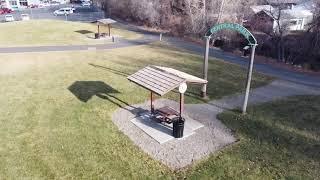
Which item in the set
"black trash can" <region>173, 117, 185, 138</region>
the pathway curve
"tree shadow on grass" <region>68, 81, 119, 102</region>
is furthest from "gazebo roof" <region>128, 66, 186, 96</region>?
"tree shadow on grass" <region>68, 81, 119, 102</region>

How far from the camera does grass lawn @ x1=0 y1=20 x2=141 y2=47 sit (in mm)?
35531

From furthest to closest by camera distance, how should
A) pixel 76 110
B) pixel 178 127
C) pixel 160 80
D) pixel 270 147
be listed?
pixel 76 110 → pixel 160 80 → pixel 178 127 → pixel 270 147

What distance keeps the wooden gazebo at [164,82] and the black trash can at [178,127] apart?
0.22m

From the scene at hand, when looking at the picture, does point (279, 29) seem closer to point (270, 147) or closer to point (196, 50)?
point (196, 50)

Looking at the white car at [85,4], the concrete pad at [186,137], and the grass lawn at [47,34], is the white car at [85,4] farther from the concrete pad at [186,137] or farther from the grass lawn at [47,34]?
the concrete pad at [186,137]

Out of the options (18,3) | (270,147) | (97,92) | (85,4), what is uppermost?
(85,4)

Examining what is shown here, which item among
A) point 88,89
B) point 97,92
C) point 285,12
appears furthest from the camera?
point 285,12

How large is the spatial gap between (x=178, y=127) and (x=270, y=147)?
3.94 metres

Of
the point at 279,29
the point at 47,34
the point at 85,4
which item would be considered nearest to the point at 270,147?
the point at 279,29

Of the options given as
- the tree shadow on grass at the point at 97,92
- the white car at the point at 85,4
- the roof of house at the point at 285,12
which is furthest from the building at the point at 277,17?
the white car at the point at 85,4

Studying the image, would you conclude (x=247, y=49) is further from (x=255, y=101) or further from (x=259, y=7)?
(x=259, y=7)

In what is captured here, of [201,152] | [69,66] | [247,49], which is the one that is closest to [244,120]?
[201,152]

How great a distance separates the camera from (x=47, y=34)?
130ft

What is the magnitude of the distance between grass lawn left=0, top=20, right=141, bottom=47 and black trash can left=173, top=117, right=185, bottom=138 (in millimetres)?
25456
